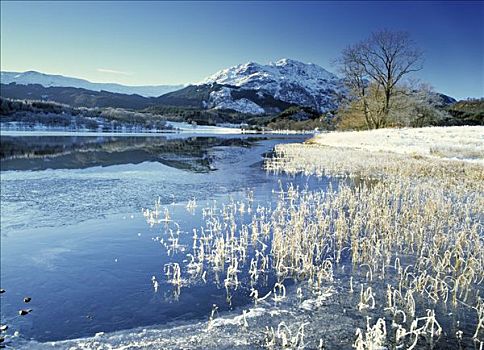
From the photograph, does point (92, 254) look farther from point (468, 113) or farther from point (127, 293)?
point (468, 113)

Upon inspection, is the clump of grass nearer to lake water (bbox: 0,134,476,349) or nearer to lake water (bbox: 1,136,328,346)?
lake water (bbox: 0,134,476,349)

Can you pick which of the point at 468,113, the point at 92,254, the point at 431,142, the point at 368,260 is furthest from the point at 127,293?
the point at 468,113

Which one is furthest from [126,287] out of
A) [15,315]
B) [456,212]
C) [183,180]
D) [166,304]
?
[183,180]

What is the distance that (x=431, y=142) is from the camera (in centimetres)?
2656

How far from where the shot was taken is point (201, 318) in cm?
560

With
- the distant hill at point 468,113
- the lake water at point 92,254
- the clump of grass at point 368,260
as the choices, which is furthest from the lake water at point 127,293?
the distant hill at point 468,113

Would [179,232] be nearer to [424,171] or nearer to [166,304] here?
[166,304]

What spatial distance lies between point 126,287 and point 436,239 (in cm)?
728

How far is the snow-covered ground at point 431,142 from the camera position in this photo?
22406 mm

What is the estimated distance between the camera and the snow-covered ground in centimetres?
2241

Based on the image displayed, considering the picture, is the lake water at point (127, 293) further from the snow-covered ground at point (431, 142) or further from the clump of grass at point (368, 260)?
the snow-covered ground at point (431, 142)

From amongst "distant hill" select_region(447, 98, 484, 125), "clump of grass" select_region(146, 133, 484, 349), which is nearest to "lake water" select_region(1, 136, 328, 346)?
"clump of grass" select_region(146, 133, 484, 349)

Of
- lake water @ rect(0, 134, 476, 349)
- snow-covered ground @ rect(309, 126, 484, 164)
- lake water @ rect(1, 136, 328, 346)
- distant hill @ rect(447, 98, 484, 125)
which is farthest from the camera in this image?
A: distant hill @ rect(447, 98, 484, 125)

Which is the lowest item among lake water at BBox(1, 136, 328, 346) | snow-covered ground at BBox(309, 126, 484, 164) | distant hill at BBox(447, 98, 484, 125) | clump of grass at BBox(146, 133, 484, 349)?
lake water at BBox(1, 136, 328, 346)
